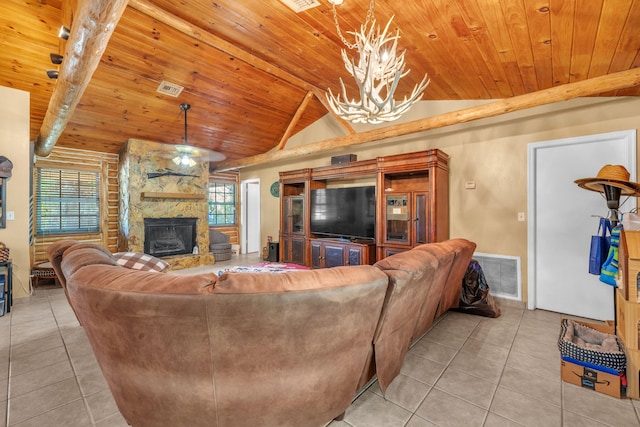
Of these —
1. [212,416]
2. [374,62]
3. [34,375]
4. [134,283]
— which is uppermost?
[374,62]

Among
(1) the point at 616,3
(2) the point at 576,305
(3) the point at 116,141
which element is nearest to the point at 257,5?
(1) the point at 616,3

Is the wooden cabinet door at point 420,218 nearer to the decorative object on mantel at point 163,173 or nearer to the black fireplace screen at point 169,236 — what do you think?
the black fireplace screen at point 169,236

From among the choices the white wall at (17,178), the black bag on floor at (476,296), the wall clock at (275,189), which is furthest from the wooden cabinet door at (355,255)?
the white wall at (17,178)

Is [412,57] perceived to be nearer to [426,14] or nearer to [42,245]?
[426,14]

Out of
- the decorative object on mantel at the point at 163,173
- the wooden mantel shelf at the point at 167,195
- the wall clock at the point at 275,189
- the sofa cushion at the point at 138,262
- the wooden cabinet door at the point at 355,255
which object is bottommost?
→ the wooden cabinet door at the point at 355,255

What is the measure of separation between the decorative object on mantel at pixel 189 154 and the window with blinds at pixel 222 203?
0.96m

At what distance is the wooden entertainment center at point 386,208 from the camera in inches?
156

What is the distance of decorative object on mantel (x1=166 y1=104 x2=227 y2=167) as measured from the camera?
4371mm

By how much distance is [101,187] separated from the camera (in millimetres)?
5965

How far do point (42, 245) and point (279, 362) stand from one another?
638 centimetres

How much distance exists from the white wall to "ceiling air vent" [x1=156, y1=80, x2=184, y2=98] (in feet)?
5.37

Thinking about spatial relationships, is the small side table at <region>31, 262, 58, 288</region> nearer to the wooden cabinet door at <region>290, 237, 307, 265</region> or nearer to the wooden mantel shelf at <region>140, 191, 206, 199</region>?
the wooden mantel shelf at <region>140, 191, 206, 199</region>

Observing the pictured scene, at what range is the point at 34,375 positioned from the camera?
6.73 ft

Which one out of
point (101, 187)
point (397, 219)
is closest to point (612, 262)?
point (397, 219)
